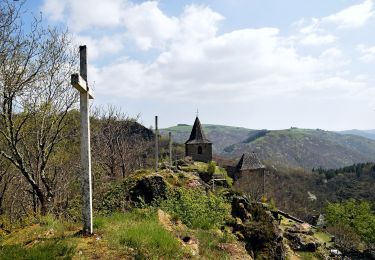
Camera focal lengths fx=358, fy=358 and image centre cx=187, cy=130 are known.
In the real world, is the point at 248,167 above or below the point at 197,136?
below

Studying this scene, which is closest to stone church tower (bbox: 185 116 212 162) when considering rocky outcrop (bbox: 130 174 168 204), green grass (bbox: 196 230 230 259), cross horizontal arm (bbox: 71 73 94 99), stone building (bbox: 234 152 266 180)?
stone building (bbox: 234 152 266 180)

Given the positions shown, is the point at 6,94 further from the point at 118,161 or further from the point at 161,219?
the point at 118,161

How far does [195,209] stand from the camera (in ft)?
40.3

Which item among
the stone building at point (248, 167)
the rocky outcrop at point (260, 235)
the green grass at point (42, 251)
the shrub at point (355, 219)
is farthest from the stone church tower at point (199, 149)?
the green grass at point (42, 251)

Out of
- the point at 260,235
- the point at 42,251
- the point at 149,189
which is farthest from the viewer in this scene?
the point at 149,189

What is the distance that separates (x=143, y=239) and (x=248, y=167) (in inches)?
2804

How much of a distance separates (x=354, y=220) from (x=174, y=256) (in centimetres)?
7953

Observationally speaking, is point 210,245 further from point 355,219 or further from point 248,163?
point 355,219

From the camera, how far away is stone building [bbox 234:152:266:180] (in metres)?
76.6

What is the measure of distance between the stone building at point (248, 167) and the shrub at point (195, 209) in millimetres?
62896

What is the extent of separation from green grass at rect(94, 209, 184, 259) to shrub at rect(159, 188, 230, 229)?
9.31ft

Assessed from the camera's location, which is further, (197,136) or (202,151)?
(197,136)

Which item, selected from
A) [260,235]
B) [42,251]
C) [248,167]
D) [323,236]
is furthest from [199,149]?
[42,251]

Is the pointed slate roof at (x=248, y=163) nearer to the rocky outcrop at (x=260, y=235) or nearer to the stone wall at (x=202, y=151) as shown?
the stone wall at (x=202, y=151)
